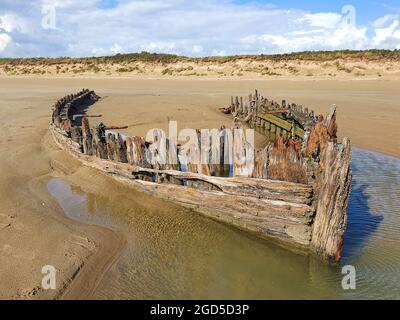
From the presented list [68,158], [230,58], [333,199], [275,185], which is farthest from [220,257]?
[230,58]

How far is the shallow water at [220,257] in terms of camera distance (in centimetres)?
535

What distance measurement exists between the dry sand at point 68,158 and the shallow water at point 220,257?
1.37 feet

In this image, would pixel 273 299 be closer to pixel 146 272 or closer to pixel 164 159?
pixel 146 272

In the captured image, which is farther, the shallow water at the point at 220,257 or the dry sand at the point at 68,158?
→ the dry sand at the point at 68,158

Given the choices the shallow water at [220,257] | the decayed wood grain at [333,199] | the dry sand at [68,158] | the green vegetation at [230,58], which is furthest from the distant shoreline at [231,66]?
the decayed wood grain at [333,199]

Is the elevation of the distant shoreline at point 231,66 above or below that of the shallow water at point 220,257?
above

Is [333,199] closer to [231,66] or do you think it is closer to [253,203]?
[253,203]

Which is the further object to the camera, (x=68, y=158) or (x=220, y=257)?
(x=68, y=158)

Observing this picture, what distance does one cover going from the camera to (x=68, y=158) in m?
11.6

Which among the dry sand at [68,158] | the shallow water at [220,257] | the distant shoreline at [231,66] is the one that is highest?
the distant shoreline at [231,66]

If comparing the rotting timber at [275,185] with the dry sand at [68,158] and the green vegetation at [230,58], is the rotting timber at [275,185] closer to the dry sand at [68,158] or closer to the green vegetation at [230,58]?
the dry sand at [68,158]

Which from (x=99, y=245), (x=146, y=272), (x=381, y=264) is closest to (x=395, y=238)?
(x=381, y=264)

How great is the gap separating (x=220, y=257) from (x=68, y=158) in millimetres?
6909

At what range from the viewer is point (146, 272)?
5750mm
